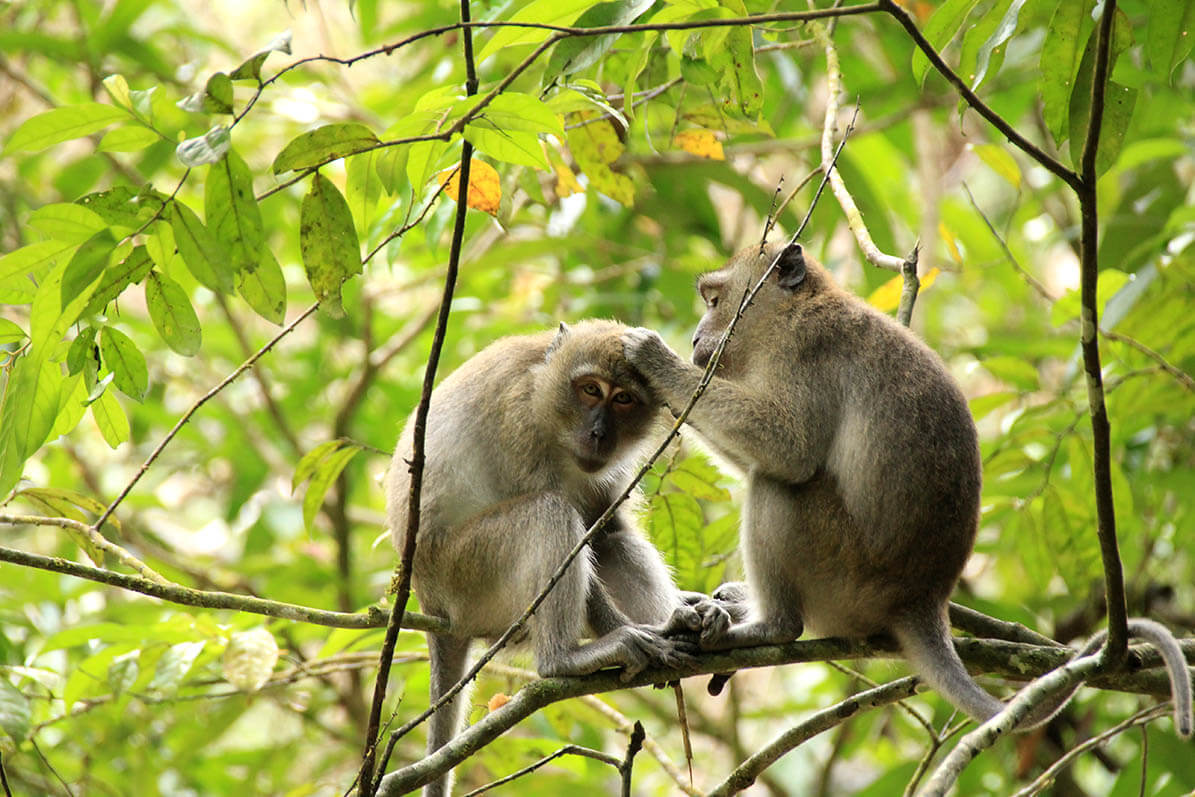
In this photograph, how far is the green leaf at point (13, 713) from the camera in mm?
3889

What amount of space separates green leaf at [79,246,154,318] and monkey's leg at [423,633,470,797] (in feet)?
6.97

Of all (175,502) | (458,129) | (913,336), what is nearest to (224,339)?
(175,502)

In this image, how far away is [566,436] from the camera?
4.96 metres

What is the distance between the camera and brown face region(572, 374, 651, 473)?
4.89 m

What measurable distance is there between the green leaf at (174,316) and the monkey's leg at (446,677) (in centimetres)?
189

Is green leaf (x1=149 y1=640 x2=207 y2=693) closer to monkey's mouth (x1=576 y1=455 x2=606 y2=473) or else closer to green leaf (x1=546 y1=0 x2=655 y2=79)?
monkey's mouth (x1=576 y1=455 x2=606 y2=473)

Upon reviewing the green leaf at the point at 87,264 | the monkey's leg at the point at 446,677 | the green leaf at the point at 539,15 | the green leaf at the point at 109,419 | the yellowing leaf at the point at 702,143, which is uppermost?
the green leaf at the point at 539,15

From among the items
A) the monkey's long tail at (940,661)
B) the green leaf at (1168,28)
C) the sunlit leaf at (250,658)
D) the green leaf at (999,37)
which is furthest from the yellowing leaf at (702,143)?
the sunlit leaf at (250,658)

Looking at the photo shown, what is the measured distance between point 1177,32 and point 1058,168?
1031mm

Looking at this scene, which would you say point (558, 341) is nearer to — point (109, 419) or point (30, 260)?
point (109, 419)

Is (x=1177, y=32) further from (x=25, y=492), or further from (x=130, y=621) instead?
(x=130, y=621)

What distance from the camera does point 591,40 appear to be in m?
3.36

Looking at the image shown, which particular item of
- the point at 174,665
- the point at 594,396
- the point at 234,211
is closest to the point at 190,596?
the point at 234,211

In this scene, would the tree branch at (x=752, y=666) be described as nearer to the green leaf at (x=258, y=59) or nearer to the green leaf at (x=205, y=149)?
the green leaf at (x=205, y=149)
